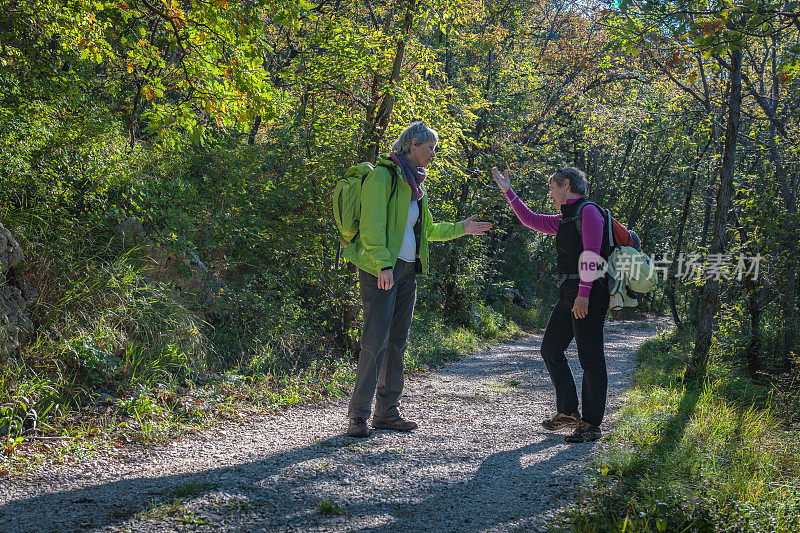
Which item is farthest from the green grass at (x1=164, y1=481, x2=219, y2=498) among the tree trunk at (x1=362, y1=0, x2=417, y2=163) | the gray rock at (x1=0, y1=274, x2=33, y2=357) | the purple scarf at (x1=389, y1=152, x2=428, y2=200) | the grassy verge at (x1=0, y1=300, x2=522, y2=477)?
the tree trunk at (x1=362, y1=0, x2=417, y2=163)

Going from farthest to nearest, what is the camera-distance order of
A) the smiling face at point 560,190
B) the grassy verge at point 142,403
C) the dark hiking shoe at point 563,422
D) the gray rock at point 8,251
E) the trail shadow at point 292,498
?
the dark hiking shoe at point 563,422
the smiling face at point 560,190
the gray rock at point 8,251
the grassy verge at point 142,403
the trail shadow at point 292,498

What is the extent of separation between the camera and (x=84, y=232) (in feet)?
18.3

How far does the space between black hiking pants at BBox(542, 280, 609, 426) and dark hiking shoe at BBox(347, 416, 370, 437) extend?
5.48ft

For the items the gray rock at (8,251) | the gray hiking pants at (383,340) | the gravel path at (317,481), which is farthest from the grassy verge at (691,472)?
the gray rock at (8,251)

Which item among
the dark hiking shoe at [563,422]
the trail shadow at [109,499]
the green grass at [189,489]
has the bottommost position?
the trail shadow at [109,499]

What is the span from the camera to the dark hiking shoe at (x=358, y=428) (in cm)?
473

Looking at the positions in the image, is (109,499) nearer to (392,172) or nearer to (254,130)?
(392,172)

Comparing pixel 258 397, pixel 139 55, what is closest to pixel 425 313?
pixel 258 397

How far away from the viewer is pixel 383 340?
15.1ft

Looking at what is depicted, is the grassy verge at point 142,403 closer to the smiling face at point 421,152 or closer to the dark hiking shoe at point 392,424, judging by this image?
the dark hiking shoe at point 392,424

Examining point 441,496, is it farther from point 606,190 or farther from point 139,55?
point 606,190

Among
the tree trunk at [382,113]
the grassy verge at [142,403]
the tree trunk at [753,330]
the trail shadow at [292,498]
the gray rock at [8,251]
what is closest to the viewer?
the trail shadow at [292,498]

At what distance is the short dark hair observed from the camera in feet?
15.8

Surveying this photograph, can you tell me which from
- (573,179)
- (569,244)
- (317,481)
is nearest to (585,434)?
(569,244)
